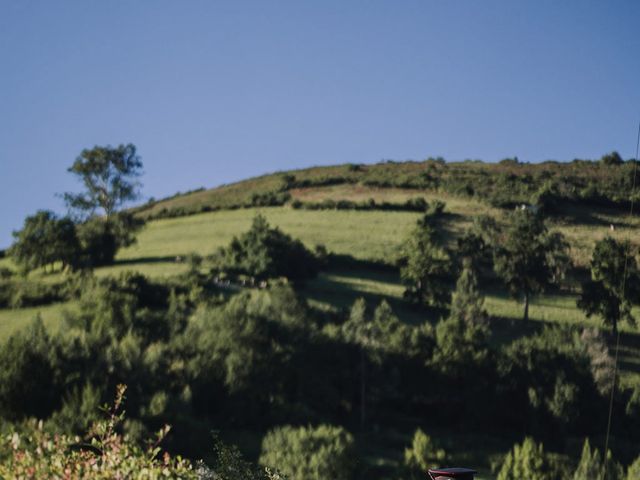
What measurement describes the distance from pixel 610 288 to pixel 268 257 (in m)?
27.5

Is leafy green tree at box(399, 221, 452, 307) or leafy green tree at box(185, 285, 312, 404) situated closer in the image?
leafy green tree at box(185, 285, 312, 404)

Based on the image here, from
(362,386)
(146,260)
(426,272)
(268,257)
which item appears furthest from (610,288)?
(146,260)

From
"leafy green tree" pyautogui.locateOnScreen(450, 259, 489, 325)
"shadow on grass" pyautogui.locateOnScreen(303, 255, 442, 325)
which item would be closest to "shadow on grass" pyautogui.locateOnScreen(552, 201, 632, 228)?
"leafy green tree" pyautogui.locateOnScreen(450, 259, 489, 325)

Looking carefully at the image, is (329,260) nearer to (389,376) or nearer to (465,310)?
(465,310)

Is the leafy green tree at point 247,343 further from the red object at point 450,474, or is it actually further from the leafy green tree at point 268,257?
the red object at point 450,474

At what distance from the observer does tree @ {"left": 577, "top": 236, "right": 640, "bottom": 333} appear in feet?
205

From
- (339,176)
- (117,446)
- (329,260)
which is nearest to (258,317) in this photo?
(329,260)

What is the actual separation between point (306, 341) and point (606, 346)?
876 inches

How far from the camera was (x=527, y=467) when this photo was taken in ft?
128

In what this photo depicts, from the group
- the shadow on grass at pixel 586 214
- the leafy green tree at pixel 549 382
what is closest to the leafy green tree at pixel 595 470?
the leafy green tree at pixel 549 382

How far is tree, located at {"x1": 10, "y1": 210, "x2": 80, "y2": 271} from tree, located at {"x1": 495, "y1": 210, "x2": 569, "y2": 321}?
3752 centimetres

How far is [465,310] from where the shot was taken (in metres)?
60.3

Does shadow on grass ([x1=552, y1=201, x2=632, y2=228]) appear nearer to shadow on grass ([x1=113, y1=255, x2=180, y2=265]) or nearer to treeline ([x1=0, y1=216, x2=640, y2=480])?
treeline ([x1=0, y1=216, x2=640, y2=480])

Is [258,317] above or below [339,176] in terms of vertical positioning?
below
